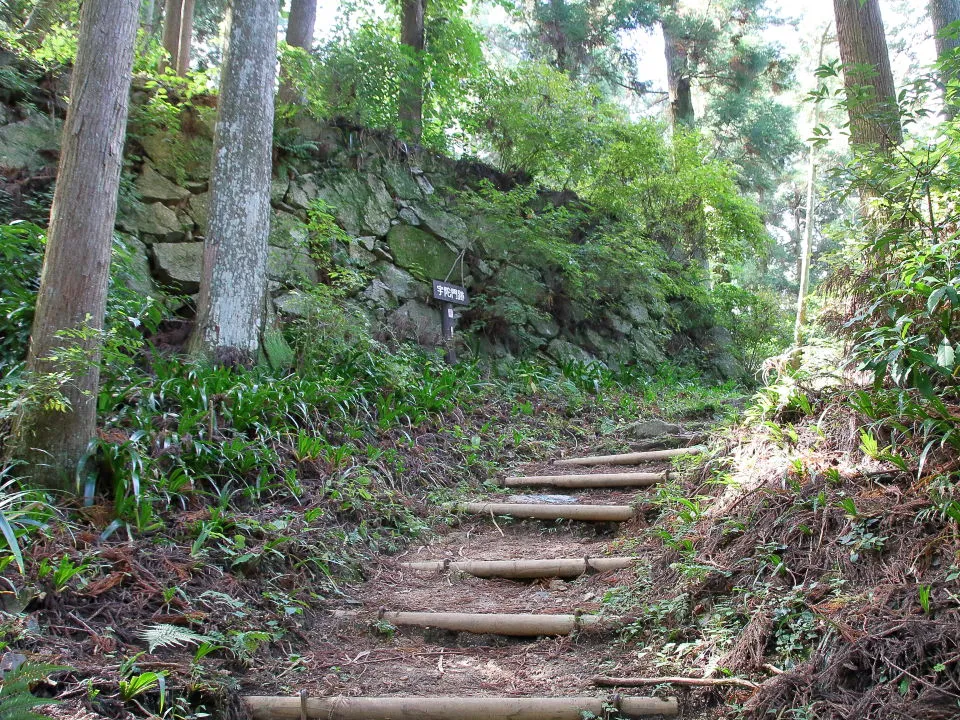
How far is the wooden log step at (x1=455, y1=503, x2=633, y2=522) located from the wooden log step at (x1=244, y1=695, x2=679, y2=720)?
1905mm

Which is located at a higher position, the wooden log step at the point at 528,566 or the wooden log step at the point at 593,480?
the wooden log step at the point at 593,480

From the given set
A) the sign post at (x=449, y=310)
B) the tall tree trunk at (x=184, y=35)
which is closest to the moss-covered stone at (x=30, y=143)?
the tall tree trunk at (x=184, y=35)

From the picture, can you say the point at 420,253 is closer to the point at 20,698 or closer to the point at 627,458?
the point at 627,458

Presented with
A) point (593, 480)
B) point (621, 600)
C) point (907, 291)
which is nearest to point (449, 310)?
point (593, 480)

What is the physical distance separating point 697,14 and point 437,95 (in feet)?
26.5

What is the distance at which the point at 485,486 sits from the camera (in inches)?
208

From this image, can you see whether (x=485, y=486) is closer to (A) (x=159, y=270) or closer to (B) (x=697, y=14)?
(A) (x=159, y=270)

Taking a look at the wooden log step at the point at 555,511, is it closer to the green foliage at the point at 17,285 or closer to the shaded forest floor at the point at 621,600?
the shaded forest floor at the point at 621,600

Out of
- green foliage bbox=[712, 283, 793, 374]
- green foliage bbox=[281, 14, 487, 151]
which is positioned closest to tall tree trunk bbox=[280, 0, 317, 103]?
green foliage bbox=[281, 14, 487, 151]

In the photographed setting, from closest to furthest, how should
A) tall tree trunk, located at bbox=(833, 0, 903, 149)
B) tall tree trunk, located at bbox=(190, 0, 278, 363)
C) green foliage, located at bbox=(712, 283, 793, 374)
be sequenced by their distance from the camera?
tall tree trunk, located at bbox=(833, 0, 903, 149)
tall tree trunk, located at bbox=(190, 0, 278, 363)
green foliage, located at bbox=(712, 283, 793, 374)

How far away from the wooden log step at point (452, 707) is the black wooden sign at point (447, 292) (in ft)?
16.3

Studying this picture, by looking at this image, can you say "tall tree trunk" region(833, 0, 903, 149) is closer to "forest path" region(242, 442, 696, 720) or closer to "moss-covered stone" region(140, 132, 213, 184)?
"forest path" region(242, 442, 696, 720)

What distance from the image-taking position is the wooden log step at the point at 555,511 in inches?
169

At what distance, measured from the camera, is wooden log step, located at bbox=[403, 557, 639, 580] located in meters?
3.60
